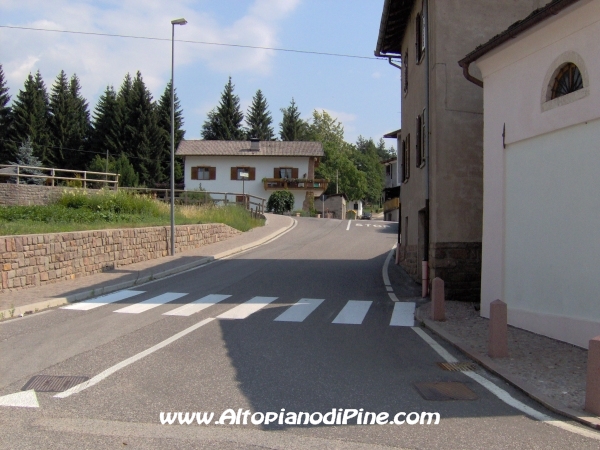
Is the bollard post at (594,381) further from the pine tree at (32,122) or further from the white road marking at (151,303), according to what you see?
the pine tree at (32,122)

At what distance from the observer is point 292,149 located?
64938mm

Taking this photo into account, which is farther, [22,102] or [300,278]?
[22,102]

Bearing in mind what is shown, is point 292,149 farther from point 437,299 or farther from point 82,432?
point 82,432

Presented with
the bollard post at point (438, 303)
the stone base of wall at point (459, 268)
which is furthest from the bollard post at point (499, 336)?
the stone base of wall at point (459, 268)

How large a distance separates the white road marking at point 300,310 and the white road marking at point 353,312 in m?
0.65

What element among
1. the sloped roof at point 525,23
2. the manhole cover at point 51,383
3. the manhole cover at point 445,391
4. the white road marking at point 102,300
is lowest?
the white road marking at point 102,300

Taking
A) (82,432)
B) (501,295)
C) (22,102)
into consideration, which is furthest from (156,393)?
(22,102)

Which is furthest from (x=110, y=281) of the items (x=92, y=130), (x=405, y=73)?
(x=92, y=130)

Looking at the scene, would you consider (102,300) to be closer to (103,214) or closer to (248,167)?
(103,214)

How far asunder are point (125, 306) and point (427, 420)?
8.54m

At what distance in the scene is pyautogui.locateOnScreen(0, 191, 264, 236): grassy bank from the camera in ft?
59.4

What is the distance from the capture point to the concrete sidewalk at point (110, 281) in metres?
12.0

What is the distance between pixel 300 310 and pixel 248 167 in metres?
52.2

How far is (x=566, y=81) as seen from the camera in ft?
30.7
